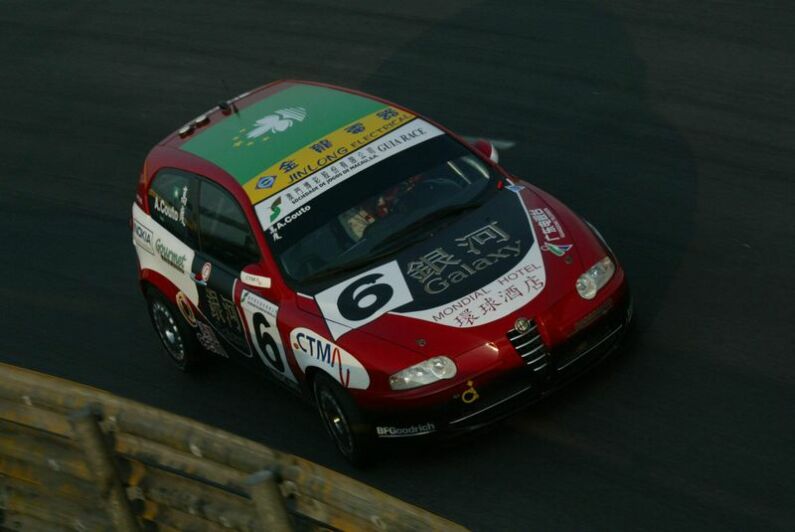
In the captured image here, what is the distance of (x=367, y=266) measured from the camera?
26.4ft

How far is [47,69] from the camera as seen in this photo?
53.3 ft

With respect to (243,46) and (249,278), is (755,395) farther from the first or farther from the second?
(243,46)

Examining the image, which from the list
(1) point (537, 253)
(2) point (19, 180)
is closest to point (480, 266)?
(1) point (537, 253)

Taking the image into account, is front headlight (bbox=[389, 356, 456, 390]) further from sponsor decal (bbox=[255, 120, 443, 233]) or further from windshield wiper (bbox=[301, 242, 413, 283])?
sponsor decal (bbox=[255, 120, 443, 233])

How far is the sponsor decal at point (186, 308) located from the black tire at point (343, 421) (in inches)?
60.1

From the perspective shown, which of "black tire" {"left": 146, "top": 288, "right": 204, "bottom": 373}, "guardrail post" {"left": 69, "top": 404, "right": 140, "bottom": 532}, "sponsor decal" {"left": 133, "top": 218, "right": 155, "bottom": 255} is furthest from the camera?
"sponsor decal" {"left": 133, "top": 218, "right": 155, "bottom": 255}

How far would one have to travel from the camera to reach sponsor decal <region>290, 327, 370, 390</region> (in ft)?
24.7

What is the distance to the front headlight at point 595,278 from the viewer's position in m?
7.75

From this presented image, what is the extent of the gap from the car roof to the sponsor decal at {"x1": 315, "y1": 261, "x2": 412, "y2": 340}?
961 mm

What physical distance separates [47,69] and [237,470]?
12.0 m

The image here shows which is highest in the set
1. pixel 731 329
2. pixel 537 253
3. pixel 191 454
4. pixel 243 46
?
pixel 191 454

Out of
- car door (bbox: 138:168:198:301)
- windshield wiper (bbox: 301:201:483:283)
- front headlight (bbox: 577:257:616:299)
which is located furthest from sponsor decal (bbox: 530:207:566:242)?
car door (bbox: 138:168:198:301)

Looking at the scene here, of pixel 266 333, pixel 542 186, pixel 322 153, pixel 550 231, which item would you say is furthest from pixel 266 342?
pixel 542 186

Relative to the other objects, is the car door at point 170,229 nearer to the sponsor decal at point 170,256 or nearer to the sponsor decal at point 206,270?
the sponsor decal at point 170,256
